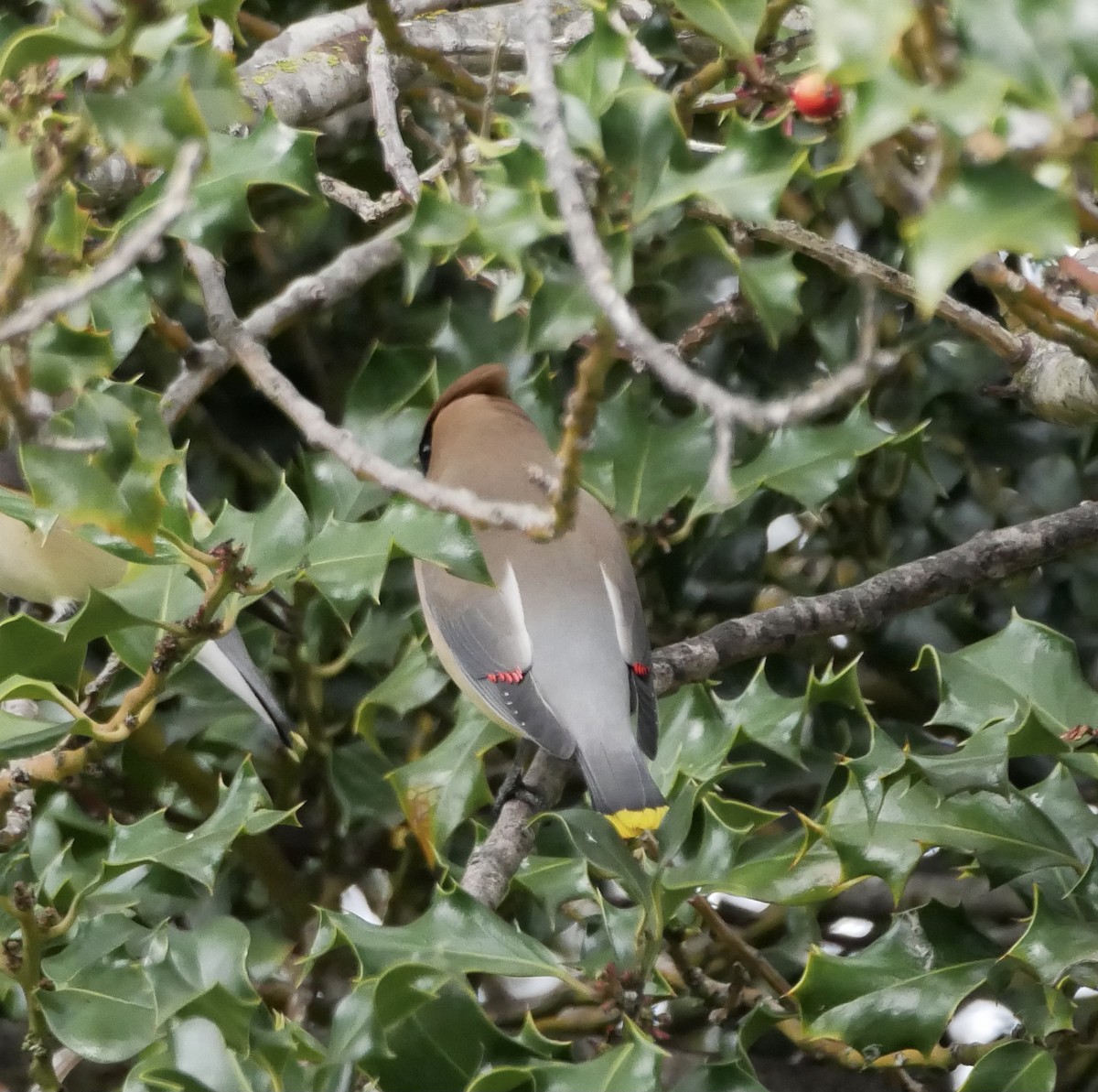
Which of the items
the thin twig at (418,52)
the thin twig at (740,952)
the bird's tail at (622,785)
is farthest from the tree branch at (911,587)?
the thin twig at (418,52)

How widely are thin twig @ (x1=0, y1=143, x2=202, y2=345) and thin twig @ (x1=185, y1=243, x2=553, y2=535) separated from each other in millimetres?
283

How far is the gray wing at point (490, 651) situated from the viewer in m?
2.29

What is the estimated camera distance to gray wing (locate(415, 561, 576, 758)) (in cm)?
229

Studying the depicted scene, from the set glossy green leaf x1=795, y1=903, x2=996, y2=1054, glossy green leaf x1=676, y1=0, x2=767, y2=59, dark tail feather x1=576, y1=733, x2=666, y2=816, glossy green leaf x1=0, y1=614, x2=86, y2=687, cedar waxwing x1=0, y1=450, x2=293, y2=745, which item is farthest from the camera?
cedar waxwing x1=0, y1=450, x2=293, y2=745

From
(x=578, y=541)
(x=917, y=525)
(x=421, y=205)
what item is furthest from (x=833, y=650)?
(x=421, y=205)

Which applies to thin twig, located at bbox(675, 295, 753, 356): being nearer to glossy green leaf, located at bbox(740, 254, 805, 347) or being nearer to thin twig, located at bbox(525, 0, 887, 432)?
glossy green leaf, located at bbox(740, 254, 805, 347)

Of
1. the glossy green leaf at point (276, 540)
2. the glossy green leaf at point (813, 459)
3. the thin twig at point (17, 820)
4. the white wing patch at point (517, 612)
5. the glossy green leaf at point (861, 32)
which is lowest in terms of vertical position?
the white wing patch at point (517, 612)

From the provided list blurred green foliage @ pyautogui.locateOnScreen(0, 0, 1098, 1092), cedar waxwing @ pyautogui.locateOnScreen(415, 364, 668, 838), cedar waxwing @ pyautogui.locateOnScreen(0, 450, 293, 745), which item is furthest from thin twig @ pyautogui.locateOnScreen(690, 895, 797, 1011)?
cedar waxwing @ pyautogui.locateOnScreen(0, 450, 293, 745)

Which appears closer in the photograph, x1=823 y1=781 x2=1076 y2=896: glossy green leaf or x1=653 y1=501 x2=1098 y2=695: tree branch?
x1=823 y1=781 x2=1076 y2=896: glossy green leaf

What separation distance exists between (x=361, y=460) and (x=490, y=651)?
1.05 meters

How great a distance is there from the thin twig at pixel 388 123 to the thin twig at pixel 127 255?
0.77 m

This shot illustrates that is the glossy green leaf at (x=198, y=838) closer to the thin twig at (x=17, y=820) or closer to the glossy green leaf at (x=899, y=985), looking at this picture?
the thin twig at (x=17, y=820)

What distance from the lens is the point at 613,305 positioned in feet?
3.54

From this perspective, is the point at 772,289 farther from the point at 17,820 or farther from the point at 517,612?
the point at 17,820
